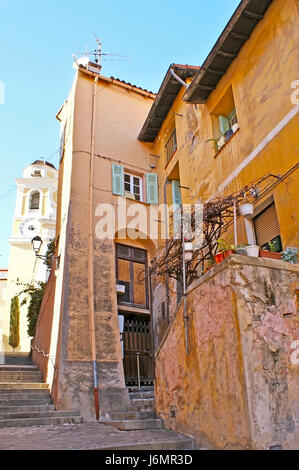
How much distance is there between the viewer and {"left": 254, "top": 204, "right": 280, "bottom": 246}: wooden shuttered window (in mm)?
7129

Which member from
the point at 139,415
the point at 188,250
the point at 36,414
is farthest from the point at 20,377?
the point at 188,250

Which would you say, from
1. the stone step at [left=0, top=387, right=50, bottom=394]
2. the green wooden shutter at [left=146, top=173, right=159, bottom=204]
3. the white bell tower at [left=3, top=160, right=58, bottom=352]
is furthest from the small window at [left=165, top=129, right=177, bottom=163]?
the white bell tower at [left=3, top=160, right=58, bottom=352]

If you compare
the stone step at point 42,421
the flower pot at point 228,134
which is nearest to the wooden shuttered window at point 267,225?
the flower pot at point 228,134

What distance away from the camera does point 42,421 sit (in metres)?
7.15

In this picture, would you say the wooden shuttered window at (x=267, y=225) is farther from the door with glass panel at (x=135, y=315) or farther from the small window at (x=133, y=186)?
the small window at (x=133, y=186)

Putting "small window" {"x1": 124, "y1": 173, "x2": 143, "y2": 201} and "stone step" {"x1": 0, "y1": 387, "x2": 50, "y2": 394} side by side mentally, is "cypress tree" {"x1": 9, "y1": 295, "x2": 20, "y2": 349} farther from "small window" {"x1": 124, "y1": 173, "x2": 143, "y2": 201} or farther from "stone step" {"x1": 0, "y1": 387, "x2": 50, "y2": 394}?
"stone step" {"x1": 0, "y1": 387, "x2": 50, "y2": 394}

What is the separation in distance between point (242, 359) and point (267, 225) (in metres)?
3.60

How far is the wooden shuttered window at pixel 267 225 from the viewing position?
713 centimetres

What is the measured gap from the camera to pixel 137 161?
13.5 m

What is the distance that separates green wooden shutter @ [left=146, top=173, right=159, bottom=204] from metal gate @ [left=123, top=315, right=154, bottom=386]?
3952 millimetres

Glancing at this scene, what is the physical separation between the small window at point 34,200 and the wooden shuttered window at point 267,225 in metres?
24.8

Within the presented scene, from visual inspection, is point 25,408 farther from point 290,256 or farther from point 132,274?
point 290,256
